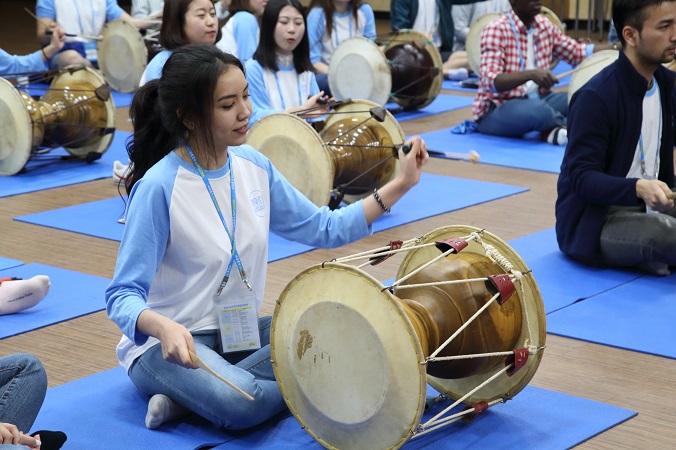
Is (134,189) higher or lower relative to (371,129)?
higher

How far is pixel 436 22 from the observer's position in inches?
361

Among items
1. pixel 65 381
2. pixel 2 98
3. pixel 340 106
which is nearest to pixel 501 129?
pixel 340 106

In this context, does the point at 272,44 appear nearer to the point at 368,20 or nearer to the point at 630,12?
the point at 630,12

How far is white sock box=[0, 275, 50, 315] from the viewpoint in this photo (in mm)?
3461

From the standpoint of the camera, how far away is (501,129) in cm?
655

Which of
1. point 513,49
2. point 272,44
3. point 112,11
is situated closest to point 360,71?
point 513,49

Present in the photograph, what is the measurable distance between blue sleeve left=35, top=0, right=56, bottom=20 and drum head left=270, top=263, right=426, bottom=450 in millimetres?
5982

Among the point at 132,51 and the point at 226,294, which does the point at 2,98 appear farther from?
the point at 226,294

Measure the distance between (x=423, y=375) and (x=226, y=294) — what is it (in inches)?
25.5

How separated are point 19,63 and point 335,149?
275 centimetres

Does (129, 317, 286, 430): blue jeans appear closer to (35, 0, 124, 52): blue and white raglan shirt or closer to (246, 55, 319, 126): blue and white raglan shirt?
(246, 55, 319, 126): blue and white raglan shirt

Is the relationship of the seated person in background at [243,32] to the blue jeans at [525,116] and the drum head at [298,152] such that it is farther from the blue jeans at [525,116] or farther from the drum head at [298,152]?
the drum head at [298,152]

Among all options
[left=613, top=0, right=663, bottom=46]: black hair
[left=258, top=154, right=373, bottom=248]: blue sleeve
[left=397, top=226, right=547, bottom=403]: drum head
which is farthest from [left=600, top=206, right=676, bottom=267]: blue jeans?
[left=258, top=154, right=373, bottom=248]: blue sleeve

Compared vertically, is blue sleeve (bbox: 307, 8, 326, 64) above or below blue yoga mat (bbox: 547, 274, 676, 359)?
above
